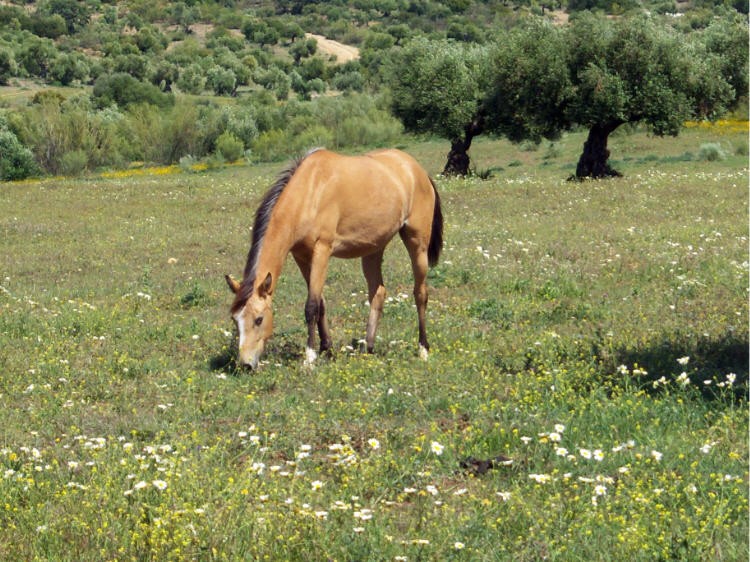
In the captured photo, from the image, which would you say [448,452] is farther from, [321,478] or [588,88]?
→ [588,88]

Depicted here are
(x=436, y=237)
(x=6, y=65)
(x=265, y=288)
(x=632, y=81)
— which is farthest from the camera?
(x=6, y=65)

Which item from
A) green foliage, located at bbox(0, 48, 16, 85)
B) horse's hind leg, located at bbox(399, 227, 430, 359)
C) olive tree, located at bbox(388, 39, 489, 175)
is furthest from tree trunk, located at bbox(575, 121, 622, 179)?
green foliage, located at bbox(0, 48, 16, 85)

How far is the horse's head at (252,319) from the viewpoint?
1037 centimetres

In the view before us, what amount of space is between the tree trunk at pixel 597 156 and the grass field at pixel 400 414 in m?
17.9

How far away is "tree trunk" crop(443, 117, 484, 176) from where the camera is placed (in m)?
42.7

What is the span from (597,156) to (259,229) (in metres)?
29.3

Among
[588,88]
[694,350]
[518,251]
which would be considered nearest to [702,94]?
[588,88]

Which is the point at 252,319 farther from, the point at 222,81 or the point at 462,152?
the point at 222,81

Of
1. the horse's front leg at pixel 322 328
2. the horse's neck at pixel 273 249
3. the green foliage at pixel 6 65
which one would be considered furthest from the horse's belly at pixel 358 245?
the green foliage at pixel 6 65

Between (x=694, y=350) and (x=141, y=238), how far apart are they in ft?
56.6

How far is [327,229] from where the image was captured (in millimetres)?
11391

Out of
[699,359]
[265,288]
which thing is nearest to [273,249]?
[265,288]

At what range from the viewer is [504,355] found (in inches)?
428

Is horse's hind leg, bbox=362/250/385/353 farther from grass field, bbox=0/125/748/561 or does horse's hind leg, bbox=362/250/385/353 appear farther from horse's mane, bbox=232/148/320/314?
horse's mane, bbox=232/148/320/314
